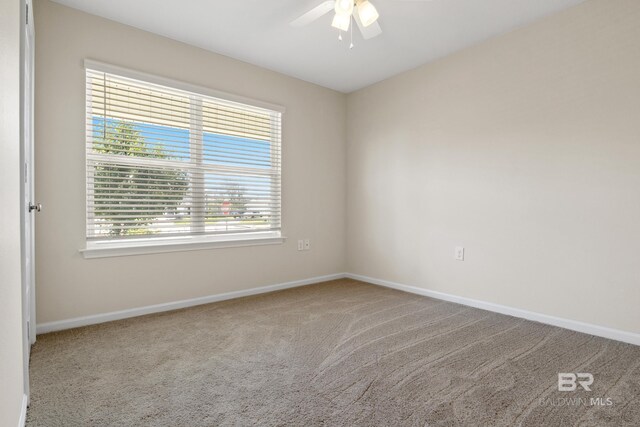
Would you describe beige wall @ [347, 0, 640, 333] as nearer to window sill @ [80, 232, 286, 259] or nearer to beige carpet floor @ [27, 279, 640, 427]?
beige carpet floor @ [27, 279, 640, 427]

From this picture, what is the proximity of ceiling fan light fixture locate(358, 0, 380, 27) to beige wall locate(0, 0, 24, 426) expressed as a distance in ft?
5.83

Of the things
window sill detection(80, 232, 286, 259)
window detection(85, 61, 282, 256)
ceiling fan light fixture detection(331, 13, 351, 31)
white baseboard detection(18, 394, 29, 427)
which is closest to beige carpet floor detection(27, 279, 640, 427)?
white baseboard detection(18, 394, 29, 427)

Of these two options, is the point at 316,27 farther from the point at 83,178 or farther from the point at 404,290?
the point at 404,290

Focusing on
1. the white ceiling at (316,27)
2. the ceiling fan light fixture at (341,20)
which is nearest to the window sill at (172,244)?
the white ceiling at (316,27)

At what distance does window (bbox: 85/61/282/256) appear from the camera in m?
2.71

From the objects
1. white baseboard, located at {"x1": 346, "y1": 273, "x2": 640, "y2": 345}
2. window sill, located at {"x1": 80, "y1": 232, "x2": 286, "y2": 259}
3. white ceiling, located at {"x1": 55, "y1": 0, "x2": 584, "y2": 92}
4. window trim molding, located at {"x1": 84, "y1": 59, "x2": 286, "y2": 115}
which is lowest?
white baseboard, located at {"x1": 346, "y1": 273, "x2": 640, "y2": 345}

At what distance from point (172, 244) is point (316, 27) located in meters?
2.29

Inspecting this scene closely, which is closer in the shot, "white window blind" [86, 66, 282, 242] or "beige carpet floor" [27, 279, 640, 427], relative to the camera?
"beige carpet floor" [27, 279, 640, 427]

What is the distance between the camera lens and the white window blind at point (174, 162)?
2.71 m

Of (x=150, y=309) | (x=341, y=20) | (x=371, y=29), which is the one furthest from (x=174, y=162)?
(x=371, y=29)

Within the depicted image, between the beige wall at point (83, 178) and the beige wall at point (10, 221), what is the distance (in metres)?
1.32

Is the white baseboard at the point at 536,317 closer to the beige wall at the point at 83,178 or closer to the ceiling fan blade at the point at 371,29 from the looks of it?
the beige wall at the point at 83,178

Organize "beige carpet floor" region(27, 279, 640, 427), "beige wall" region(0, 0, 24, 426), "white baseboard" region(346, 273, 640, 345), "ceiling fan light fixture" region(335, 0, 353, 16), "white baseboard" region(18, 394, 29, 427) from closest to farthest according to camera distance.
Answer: "beige wall" region(0, 0, 24, 426) < "white baseboard" region(18, 394, 29, 427) < "beige carpet floor" region(27, 279, 640, 427) < "ceiling fan light fixture" region(335, 0, 353, 16) < "white baseboard" region(346, 273, 640, 345)

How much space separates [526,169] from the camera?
2.81 m
